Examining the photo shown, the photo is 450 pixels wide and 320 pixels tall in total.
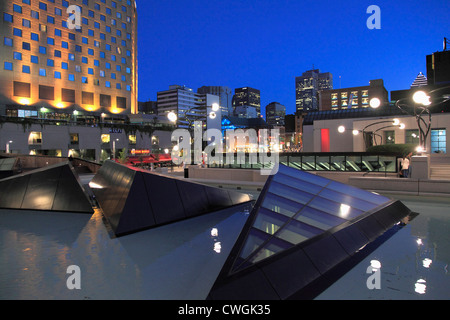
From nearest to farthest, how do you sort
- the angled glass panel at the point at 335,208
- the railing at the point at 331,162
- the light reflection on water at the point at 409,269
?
the light reflection on water at the point at 409,269 → the angled glass panel at the point at 335,208 → the railing at the point at 331,162

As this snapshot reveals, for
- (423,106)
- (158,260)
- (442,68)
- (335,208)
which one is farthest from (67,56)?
(442,68)

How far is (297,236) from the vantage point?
6.89 m

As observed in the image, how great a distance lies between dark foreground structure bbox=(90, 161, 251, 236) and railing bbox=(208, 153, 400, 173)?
12688 mm

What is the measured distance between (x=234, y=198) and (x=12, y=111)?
65196mm

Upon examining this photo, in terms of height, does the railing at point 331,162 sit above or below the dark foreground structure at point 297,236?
above

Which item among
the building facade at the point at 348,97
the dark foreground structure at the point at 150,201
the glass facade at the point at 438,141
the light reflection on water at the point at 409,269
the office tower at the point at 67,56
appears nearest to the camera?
the light reflection on water at the point at 409,269

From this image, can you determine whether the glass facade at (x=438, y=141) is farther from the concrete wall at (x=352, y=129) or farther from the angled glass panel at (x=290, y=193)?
the angled glass panel at (x=290, y=193)

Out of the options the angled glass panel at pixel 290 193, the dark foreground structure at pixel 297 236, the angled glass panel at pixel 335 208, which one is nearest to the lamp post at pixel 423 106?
the dark foreground structure at pixel 297 236

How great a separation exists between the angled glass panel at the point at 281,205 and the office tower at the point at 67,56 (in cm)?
7107

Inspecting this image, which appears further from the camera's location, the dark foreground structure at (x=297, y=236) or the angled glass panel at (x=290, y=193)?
the angled glass panel at (x=290, y=193)

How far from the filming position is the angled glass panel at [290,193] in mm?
9312

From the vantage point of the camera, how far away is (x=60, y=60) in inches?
2773

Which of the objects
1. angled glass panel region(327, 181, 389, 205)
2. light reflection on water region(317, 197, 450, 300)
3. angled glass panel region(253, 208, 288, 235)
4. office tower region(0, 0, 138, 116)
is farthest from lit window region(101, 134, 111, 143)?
light reflection on water region(317, 197, 450, 300)
